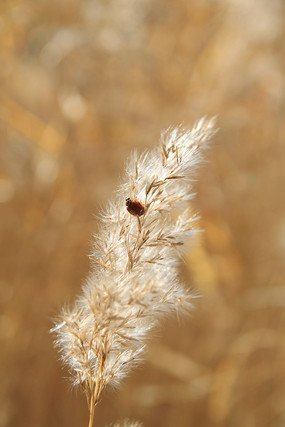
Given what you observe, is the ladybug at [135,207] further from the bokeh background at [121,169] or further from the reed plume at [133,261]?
the bokeh background at [121,169]

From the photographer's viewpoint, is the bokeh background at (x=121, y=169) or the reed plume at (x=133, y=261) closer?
the reed plume at (x=133, y=261)

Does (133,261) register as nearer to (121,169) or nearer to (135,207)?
(135,207)

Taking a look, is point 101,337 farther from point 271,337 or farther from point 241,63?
point 241,63

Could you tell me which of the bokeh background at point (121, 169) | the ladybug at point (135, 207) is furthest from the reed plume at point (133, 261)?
the bokeh background at point (121, 169)

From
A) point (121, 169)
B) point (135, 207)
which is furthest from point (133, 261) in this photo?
point (121, 169)

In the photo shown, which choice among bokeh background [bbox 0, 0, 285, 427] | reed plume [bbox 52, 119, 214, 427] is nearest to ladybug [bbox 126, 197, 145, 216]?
reed plume [bbox 52, 119, 214, 427]

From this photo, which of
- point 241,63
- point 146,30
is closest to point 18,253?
point 146,30
